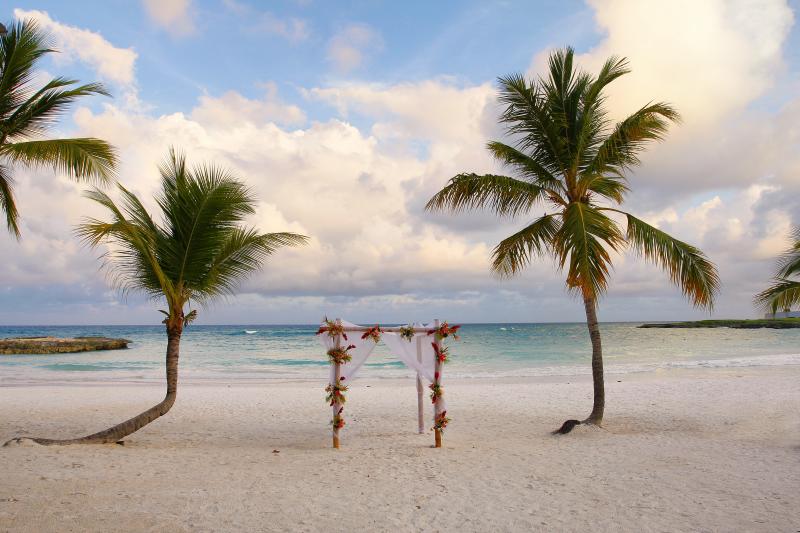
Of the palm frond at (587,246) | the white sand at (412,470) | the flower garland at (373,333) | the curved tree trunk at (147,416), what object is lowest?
the white sand at (412,470)

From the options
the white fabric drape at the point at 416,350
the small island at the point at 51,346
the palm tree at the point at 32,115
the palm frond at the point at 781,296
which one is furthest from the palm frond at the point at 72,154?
the small island at the point at 51,346

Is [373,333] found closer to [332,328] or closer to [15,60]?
[332,328]

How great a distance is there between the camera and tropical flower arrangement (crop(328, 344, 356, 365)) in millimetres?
8188

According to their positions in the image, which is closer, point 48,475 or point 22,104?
point 48,475

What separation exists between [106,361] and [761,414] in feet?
112

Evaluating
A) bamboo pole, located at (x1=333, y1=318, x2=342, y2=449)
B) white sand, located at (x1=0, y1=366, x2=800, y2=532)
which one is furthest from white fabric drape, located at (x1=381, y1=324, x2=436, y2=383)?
white sand, located at (x1=0, y1=366, x2=800, y2=532)

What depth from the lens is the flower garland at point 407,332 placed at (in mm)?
8430

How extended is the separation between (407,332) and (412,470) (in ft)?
7.51

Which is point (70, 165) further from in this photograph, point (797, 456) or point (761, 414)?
point (761, 414)

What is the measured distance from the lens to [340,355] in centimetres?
820

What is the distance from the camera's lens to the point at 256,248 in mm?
9180

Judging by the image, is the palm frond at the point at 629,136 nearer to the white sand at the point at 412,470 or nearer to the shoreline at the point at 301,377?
the white sand at the point at 412,470

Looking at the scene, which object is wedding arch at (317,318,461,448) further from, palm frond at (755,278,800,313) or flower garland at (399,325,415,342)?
palm frond at (755,278,800,313)

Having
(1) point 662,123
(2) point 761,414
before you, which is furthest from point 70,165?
(2) point 761,414
